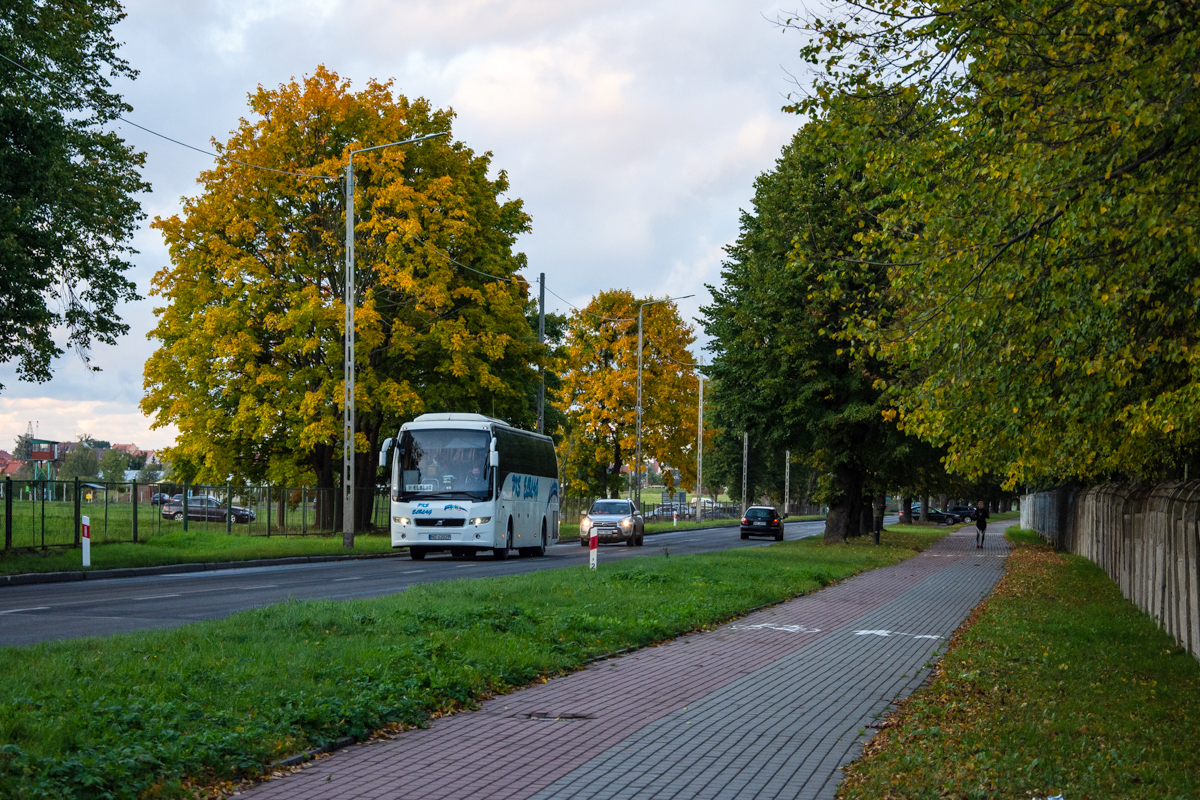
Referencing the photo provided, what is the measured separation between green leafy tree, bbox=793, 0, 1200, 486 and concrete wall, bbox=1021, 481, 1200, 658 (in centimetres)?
160

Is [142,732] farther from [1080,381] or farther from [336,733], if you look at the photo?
[1080,381]

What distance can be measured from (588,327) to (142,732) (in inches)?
2519

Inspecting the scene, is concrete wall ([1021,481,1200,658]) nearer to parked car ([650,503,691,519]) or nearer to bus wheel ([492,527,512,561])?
bus wheel ([492,527,512,561])

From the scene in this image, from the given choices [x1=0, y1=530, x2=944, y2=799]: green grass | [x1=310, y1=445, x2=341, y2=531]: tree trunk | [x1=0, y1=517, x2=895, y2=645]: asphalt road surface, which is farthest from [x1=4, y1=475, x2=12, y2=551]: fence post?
[x1=310, y1=445, x2=341, y2=531]: tree trunk

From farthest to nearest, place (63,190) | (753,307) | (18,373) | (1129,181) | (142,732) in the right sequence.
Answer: (753,307), (18,373), (63,190), (1129,181), (142,732)

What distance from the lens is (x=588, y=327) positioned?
70.4 m

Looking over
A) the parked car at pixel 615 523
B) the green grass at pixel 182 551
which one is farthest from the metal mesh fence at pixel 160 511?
the parked car at pixel 615 523

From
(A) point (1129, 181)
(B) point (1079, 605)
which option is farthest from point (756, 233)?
(A) point (1129, 181)

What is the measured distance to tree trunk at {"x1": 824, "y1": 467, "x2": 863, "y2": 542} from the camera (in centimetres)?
4050

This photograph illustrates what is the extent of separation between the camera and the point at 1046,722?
27.3 ft

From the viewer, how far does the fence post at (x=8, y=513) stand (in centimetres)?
2337

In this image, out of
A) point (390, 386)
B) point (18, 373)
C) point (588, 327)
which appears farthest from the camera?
point (588, 327)

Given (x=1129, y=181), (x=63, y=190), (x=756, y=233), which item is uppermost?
(x=756, y=233)

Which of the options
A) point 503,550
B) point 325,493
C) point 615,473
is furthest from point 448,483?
point 615,473
